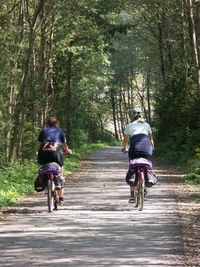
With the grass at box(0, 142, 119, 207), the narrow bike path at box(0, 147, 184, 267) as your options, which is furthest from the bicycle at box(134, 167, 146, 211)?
the grass at box(0, 142, 119, 207)

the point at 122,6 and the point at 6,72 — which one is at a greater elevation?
the point at 122,6

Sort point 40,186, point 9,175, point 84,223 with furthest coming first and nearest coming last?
point 9,175 < point 40,186 < point 84,223

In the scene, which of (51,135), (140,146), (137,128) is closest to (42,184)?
(51,135)

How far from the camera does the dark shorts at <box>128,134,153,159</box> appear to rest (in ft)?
45.4

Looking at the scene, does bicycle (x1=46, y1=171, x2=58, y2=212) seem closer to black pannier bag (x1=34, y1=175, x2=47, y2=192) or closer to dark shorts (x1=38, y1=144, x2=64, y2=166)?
black pannier bag (x1=34, y1=175, x2=47, y2=192)

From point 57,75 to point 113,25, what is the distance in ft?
22.3

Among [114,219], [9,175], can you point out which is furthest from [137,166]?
[9,175]

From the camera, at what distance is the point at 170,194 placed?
17344mm

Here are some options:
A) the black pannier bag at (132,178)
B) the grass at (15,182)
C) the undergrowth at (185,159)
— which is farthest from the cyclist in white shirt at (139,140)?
the undergrowth at (185,159)

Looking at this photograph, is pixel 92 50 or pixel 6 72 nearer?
pixel 6 72

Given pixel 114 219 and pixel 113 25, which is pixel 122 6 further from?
pixel 114 219

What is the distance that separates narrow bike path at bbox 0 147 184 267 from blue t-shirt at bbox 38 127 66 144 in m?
1.59

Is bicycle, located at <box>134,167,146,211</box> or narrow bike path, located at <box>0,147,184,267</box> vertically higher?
bicycle, located at <box>134,167,146,211</box>

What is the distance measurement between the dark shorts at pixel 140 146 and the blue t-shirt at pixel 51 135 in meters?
1.63
